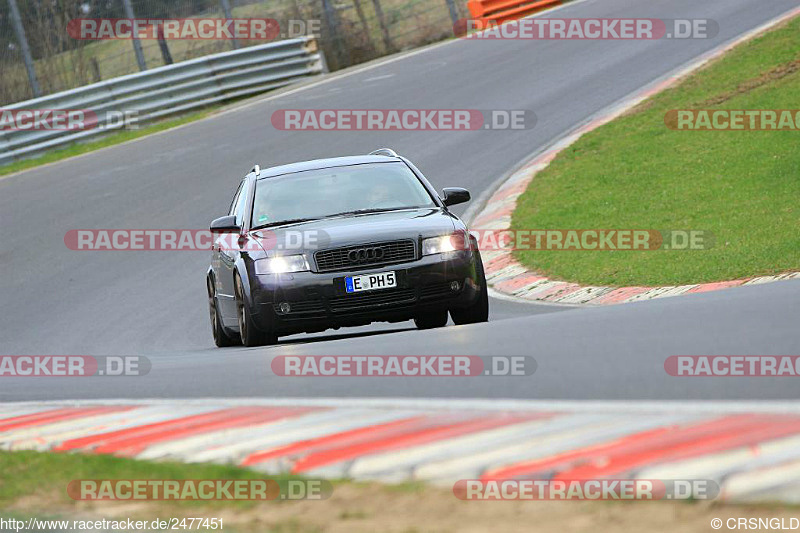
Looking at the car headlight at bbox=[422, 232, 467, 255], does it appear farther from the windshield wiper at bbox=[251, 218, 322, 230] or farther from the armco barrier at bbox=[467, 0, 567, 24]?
the armco barrier at bbox=[467, 0, 567, 24]

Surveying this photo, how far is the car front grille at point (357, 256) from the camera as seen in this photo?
10703 mm

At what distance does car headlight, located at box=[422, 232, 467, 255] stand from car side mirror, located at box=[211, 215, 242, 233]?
1836 mm

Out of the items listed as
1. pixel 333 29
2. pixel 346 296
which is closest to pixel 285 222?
pixel 346 296

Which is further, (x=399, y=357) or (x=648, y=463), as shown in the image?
(x=399, y=357)

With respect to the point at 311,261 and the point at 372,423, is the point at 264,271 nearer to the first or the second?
the point at 311,261

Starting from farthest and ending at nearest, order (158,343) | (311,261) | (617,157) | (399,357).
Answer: (617,157) < (158,343) < (311,261) < (399,357)

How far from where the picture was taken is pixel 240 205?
494 inches

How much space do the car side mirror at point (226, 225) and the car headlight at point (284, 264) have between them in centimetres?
102

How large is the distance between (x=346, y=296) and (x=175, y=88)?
714 inches

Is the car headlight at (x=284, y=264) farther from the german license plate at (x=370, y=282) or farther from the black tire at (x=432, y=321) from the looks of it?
the black tire at (x=432, y=321)

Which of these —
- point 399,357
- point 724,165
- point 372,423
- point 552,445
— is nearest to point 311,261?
point 399,357

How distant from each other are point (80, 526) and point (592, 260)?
10.4 meters

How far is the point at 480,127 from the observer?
23625 mm

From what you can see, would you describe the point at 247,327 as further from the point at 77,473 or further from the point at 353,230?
the point at 77,473
